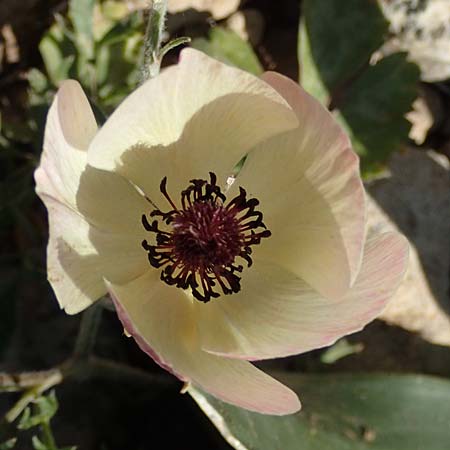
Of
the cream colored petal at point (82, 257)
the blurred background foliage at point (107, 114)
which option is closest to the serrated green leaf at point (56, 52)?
the blurred background foliage at point (107, 114)

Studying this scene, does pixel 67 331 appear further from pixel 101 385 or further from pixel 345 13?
pixel 345 13

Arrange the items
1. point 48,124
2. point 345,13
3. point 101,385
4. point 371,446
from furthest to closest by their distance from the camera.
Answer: point 345,13, point 101,385, point 371,446, point 48,124

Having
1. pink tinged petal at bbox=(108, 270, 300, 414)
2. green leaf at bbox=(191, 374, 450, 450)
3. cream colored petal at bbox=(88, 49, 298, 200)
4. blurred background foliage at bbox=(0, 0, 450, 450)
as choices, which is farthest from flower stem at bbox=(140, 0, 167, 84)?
green leaf at bbox=(191, 374, 450, 450)

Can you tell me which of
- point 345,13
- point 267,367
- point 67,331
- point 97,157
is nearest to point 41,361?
point 67,331

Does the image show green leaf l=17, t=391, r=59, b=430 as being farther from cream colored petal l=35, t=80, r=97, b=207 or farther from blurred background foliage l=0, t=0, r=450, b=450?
cream colored petal l=35, t=80, r=97, b=207

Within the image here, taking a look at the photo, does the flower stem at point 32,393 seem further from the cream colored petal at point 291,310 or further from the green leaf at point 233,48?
the green leaf at point 233,48

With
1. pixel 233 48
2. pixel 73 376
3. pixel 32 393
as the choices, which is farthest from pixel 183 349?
pixel 233 48

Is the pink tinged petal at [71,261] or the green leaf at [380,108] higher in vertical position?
the pink tinged petal at [71,261]
